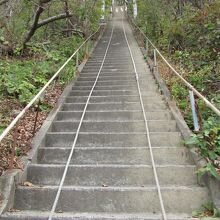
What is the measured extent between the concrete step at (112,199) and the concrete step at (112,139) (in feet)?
5.50

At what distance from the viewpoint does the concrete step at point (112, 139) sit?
6.44m

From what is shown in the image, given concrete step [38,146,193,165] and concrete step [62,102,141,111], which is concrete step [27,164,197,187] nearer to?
concrete step [38,146,193,165]

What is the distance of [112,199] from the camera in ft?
15.4

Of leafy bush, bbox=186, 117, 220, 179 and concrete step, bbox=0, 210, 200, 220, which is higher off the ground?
leafy bush, bbox=186, 117, 220, 179

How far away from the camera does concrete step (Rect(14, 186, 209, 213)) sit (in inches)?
183

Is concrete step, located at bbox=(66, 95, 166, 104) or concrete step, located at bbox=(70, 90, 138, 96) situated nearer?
concrete step, located at bbox=(66, 95, 166, 104)

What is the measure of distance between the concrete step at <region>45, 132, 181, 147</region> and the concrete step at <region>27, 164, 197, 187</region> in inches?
41.5

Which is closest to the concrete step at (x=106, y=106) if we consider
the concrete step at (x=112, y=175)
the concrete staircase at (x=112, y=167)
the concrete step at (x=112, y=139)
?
the concrete staircase at (x=112, y=167)

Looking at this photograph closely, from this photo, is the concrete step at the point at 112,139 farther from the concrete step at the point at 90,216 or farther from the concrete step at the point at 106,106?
the concrete step at the point at 90,216

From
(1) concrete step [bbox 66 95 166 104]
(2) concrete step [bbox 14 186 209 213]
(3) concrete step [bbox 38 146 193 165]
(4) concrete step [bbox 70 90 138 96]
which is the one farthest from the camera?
(4) concrete step [bbox 70 90 138 96]

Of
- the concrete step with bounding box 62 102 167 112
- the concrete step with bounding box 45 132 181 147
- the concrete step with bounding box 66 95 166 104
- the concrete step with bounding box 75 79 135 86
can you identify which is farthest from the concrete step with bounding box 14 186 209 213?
the concrete step with bounding box 75 79 135 86

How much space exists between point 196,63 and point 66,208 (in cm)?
812

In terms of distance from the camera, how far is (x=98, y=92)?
963 centimetres

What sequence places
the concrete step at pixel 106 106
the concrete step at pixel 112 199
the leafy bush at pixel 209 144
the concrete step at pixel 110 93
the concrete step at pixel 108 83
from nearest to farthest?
the concrete step at pixel 112 199
the leafy bush at pixel 209 144
the concrete step at pixel 106 106
the concrete step at pixel 110 93
the concrete step at pixel 108 83
